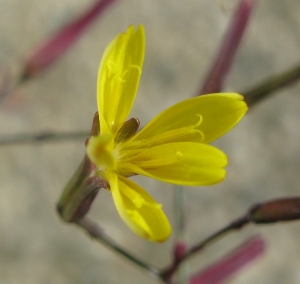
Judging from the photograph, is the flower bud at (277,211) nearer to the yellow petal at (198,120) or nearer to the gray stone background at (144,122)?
the yellow petal at (198,120)

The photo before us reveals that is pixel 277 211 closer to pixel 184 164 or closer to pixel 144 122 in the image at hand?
pixel 184 164

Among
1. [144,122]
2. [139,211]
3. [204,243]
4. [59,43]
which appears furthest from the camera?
[144,122]

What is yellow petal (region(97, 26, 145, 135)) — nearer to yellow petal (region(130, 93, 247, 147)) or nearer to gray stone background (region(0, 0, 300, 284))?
yellow petal (region(130, 93, 247, 147))

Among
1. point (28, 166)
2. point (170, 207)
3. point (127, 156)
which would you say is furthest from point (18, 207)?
point (127, 156)

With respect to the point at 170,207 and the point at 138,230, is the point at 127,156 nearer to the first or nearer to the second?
the point at 138,230

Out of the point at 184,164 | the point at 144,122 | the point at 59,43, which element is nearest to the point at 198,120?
the point at 184,164

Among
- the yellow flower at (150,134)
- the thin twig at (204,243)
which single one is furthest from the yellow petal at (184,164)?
the thin twig at (204,243)

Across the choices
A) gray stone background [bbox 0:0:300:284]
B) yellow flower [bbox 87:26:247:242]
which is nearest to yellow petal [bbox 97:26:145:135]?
yellow flower [bbox 87:26:247:242]
